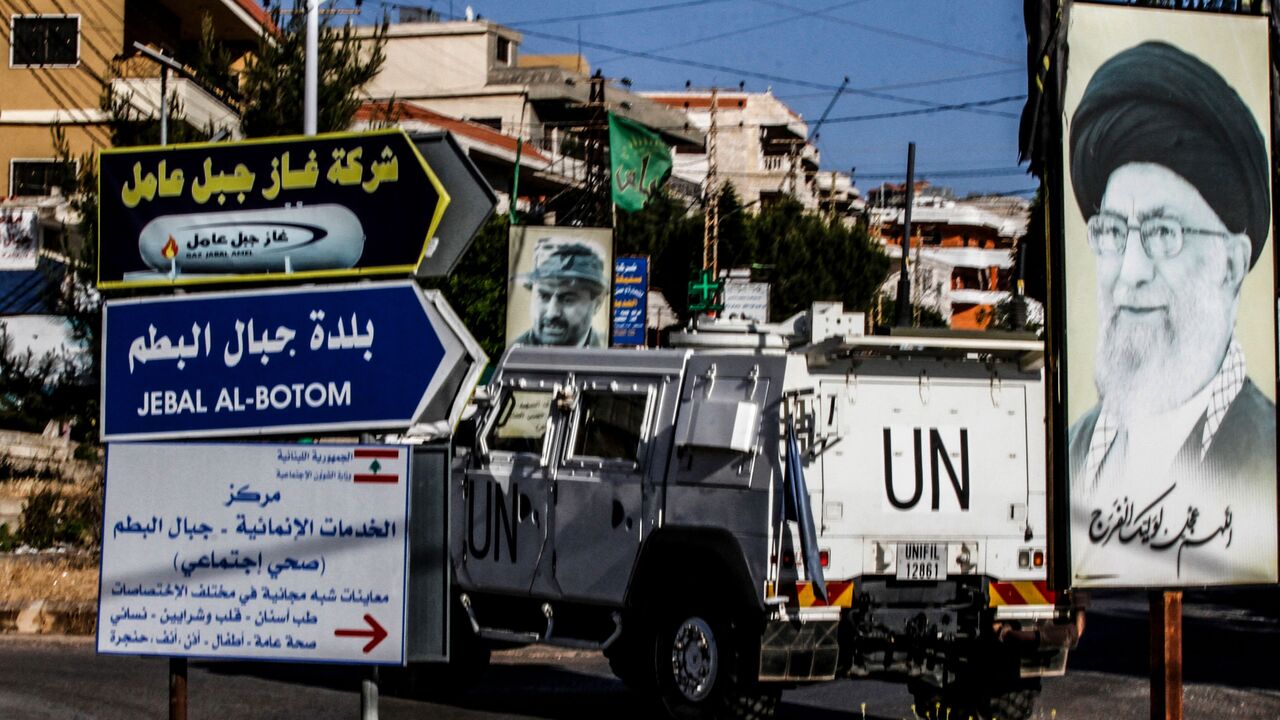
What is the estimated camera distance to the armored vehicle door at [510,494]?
11672 mm

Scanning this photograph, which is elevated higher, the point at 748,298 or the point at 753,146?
the point at 753,146

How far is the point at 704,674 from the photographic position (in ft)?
35.1

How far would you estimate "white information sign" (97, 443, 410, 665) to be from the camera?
253 inches

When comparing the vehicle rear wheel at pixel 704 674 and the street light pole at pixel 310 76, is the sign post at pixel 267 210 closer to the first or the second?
the vehicle rear wheel at pixel 704 674

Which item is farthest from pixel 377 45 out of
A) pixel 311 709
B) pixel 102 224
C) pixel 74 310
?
pixel 102 224

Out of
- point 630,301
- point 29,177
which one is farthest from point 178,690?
point 29,177

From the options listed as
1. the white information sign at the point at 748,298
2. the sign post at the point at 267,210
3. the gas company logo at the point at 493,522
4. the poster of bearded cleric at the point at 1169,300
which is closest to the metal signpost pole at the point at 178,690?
the sign post at the point at 267,210

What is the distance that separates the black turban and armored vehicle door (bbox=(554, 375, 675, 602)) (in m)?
4.22

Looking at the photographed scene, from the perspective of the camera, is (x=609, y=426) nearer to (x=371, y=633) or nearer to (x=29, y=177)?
(x=371, y=633)

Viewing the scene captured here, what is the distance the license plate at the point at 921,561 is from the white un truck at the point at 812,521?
0.01m

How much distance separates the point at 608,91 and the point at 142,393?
2565 inches

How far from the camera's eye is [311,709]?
11.6 meters

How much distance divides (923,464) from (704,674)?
1923 mm

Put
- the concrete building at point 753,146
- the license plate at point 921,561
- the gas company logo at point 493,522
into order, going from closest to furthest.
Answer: the license plate at point 921,561
the gas company logo at point 493,522
the concrete building at point 753,146
